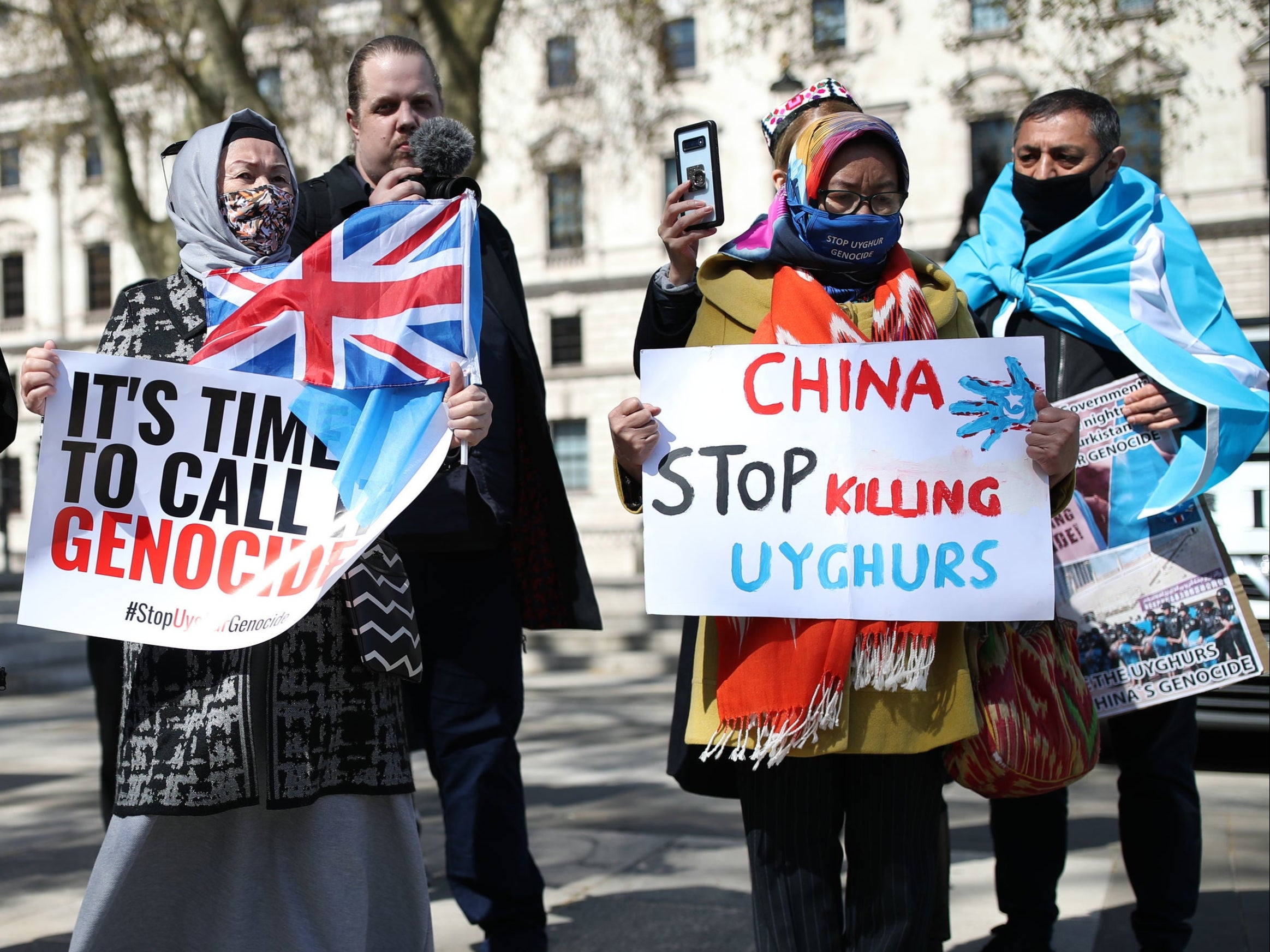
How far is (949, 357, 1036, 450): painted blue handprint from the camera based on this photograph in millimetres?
2408

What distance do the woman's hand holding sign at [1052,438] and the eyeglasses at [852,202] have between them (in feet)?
1.39

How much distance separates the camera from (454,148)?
3.01 metres

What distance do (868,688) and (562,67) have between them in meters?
28.3

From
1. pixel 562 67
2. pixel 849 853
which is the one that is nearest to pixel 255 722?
pixel 849 853

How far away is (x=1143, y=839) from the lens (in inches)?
127

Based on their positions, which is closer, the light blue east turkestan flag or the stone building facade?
the light blue east turkestan flag

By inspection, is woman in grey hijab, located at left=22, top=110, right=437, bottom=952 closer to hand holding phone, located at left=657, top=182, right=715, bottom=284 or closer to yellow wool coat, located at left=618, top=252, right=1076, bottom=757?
yellow wool coat, located at left=618, top=252, right=1076, bottom=757

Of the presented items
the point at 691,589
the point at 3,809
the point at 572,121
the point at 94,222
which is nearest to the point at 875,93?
the point at 572,121

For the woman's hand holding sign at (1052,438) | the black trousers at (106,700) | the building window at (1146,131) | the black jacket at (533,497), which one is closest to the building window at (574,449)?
the building window at (1146,131)

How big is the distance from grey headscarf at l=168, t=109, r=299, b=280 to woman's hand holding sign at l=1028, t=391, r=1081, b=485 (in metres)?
1.53

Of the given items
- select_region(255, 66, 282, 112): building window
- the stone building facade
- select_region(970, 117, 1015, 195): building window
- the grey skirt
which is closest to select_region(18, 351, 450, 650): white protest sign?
the grey skirt

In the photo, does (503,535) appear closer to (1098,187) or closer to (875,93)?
(1098,187)

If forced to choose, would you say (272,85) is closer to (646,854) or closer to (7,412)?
(646,854)

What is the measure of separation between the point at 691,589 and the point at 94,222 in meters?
40.6
